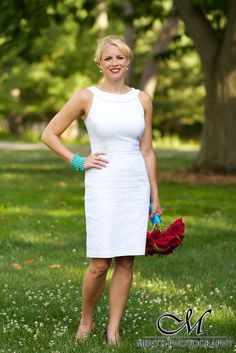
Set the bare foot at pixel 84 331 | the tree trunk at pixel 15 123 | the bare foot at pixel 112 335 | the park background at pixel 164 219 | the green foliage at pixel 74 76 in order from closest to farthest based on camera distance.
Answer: the bare foot at pixel 112 335
the bare foot at pixel 84 331
the park background at pixel 164 219
the green foliage at pixel 74 76
the tree trunk at pixel 15 123

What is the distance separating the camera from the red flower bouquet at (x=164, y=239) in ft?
18.9

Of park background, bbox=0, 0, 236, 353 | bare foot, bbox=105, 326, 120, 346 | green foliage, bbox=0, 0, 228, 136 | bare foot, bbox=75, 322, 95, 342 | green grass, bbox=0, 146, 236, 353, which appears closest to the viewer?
bare foot, bbox=105, 326, 120, 346

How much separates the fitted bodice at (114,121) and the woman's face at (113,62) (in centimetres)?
14

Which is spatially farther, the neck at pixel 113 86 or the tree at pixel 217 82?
the tree at pixel 217 82

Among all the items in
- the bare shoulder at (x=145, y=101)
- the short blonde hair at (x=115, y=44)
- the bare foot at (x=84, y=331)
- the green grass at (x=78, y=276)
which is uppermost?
the short blonde hair at (x=115, y=44)

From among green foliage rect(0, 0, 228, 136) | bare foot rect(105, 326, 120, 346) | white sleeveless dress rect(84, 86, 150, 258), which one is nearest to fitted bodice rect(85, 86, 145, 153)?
white sleeveless dress rect(84, 86, 150, 258)

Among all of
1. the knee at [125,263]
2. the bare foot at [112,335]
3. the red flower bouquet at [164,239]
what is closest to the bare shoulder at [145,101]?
the red flower bouquet at [164,239]

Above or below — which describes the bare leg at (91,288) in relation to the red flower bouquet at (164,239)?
below

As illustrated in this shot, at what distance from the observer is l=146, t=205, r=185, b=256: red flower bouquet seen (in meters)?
5.77

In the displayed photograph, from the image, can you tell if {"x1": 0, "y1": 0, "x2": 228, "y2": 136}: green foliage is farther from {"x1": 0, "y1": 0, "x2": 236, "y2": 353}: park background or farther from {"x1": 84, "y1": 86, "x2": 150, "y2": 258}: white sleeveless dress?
{"x1": 84, "y1": 86, "x2": 150, "y2": 258}: white sleeveless dress

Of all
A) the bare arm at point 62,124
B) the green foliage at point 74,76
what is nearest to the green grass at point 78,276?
the bare arm at point 62,124

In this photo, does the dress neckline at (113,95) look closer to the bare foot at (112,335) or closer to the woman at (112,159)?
the woman at (112,159)

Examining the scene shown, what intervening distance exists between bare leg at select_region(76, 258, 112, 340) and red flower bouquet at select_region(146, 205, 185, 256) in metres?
0.32

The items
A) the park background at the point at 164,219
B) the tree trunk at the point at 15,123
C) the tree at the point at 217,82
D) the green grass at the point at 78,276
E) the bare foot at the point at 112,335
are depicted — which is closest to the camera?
the bare foot at the point at 112,335
